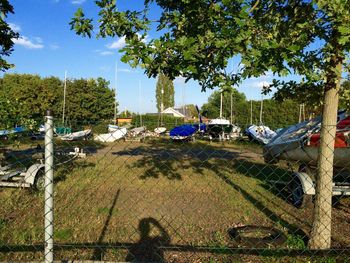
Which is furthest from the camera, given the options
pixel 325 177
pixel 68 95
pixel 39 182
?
pixel 68 95

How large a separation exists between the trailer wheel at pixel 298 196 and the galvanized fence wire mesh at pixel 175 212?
0.07ft

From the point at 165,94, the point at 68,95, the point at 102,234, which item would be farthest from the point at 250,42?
the point at 165,94

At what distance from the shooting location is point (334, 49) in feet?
13.6

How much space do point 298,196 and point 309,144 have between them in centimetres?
112

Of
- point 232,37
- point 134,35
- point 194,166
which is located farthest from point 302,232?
point 194,166

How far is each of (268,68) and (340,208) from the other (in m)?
4.88

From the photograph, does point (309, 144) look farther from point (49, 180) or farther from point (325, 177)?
point (49, 180)

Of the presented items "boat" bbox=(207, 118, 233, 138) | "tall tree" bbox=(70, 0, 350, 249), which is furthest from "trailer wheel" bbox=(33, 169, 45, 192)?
"boat" bbox=(207, 118, 233, 138)

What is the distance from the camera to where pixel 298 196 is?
704 centimetres

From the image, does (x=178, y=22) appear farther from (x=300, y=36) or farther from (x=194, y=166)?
(x=194, y=166)

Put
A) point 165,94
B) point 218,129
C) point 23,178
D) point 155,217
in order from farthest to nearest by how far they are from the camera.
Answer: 1. point 165,94
2. point 218,129
3. point 23,178
4. point 155,217

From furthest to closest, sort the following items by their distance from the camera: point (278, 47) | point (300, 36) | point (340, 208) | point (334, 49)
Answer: point (340, 208)
point (334, 49)
point (300, 36)
point (278, 47)

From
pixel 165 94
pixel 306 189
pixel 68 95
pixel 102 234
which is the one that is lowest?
pixel 102 234

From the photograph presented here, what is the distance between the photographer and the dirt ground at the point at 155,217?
4.42 m
